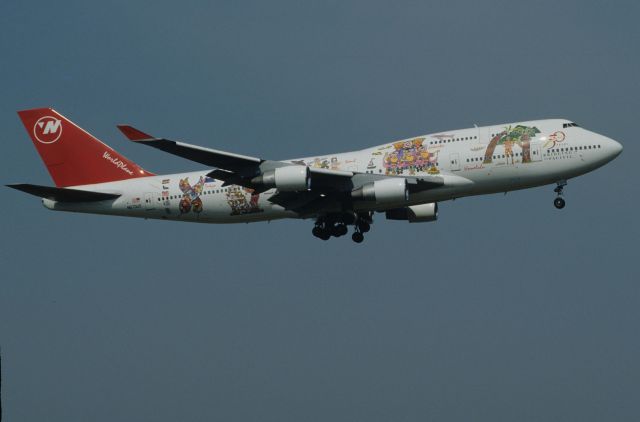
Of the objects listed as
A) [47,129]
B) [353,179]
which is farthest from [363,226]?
[47,129]

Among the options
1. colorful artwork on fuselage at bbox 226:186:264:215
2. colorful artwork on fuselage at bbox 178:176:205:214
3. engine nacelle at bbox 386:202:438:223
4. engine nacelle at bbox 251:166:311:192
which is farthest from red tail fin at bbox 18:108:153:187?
engine nacelle at bbox 386:202:438:223

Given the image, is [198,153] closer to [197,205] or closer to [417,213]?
[197,205]

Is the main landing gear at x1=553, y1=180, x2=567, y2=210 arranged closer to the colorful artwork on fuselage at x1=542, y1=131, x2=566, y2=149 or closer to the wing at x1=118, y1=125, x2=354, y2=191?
the colorful artwork on fuselage at x1=542, y1=131, x2=566, y2=149

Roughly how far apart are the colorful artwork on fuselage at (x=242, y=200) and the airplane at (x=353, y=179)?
5cm

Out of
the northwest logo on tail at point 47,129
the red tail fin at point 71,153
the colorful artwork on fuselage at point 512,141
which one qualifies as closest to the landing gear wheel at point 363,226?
the colorful artwork on fuselage at point 512,141

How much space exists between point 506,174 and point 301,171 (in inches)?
345

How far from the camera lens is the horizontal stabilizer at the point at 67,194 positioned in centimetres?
4975

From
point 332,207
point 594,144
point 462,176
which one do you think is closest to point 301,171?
point 332,207

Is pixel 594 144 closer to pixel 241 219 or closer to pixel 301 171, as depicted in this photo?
pixel 301 171

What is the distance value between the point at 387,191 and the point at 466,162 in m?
3.64

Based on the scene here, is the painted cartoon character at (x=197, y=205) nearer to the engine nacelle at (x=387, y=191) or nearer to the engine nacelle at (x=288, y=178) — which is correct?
the engine nacelle at (x=288, y=178)

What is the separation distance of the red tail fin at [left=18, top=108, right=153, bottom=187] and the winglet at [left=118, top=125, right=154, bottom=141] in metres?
10.6

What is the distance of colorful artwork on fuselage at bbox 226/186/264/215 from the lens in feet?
162

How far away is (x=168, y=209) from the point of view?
50.7 metres
